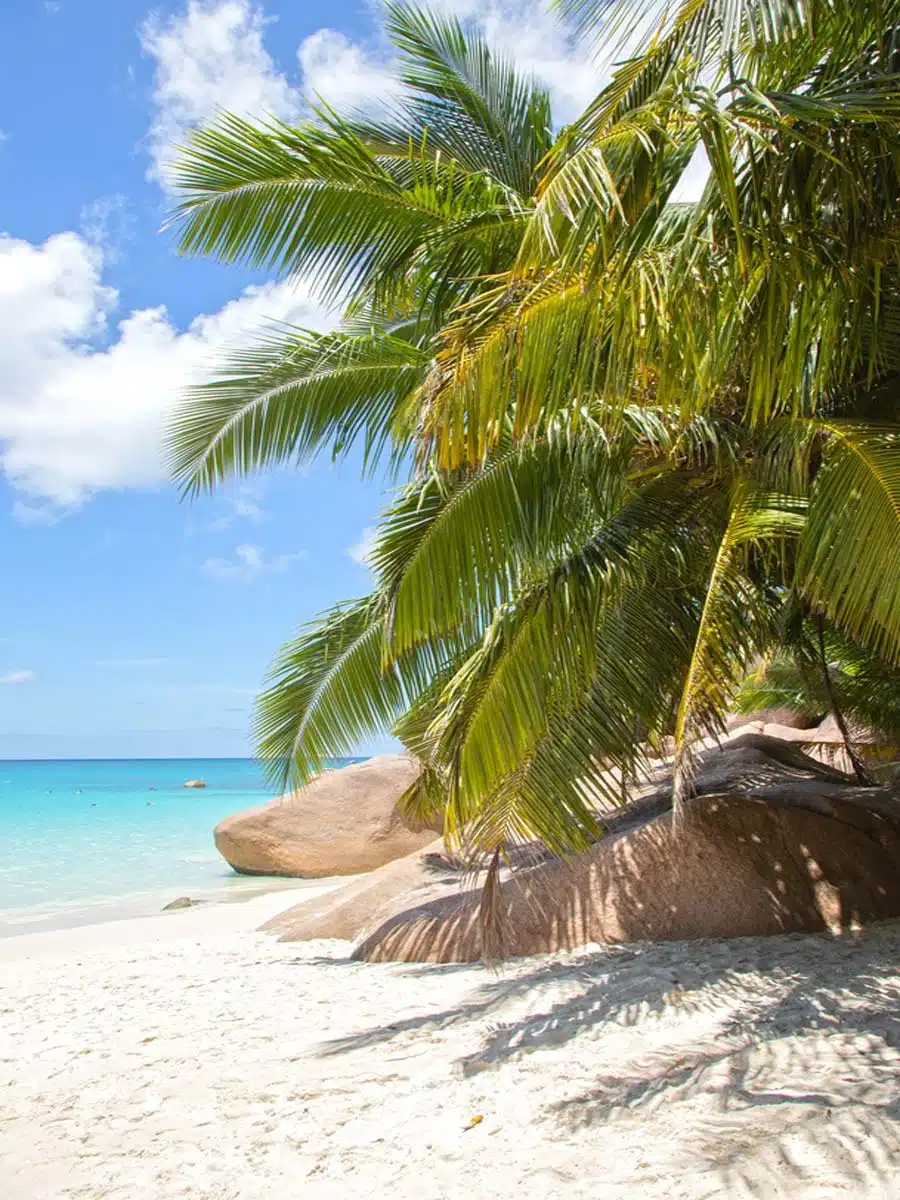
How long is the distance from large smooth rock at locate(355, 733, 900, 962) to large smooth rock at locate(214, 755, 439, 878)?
307 inches

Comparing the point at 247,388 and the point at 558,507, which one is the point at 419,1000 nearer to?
the point at 558,507

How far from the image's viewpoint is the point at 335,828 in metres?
14.7

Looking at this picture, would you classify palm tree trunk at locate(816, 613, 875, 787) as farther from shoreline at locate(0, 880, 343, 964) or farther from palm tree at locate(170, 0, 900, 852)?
shoreline at locate(0, 880, 343, 964)

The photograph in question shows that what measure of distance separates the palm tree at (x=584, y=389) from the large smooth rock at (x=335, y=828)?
7858 millimetres

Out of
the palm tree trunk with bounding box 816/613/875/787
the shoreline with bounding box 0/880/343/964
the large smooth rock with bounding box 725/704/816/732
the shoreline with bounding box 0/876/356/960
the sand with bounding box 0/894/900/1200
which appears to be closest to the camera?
the sand with bounding box 0/894/900/1200

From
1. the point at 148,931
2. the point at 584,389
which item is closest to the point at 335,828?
the point at 148,931

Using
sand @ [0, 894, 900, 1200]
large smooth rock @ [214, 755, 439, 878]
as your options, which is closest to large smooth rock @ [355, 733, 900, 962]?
sand @ [0, 894, 900, 1200]

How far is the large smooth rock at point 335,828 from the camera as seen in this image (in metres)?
14.6

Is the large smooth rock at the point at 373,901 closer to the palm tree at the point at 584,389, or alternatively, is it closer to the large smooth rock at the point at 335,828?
the palm tree at the point at 584,389

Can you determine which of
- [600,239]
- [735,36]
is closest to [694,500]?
[600,239]

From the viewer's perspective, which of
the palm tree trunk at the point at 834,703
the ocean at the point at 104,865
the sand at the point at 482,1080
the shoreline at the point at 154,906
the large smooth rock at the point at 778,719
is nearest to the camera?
the sand at the point at 482,1080

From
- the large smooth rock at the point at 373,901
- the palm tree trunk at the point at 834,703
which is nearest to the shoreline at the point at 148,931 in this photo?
the large smooth rock at the point at 373,901

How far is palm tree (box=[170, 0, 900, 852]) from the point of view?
3.44 metres

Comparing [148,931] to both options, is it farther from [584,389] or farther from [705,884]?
[584,389]
